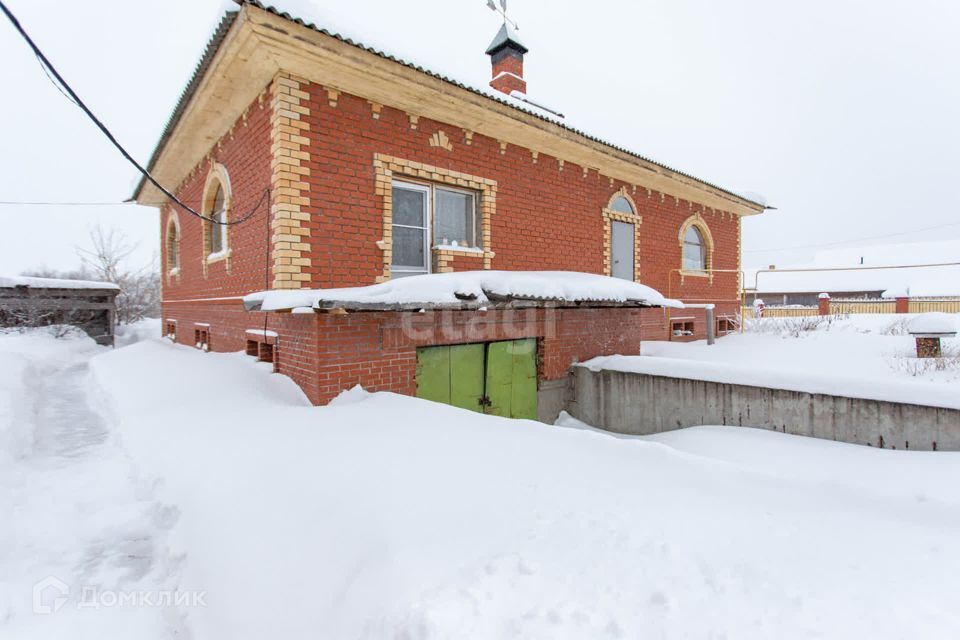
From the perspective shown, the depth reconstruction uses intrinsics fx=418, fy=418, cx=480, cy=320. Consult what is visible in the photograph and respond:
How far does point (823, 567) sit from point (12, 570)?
435 centimetres

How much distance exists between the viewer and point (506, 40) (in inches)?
403

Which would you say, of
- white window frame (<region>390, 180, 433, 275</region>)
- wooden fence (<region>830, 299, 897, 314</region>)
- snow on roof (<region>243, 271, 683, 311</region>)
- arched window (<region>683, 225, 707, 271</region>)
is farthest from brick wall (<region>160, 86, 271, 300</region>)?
wooden fence (<region>830, 299, 897, 314</region>)

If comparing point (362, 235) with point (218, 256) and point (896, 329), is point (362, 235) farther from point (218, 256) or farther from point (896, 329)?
point (896, 329)

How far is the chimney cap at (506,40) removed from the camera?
10.2 meters

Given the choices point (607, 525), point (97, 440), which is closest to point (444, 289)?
point (607, 525)

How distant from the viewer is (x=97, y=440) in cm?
475

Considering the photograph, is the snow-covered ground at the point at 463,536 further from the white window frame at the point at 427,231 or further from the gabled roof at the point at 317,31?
the gabled roof at the point at 317,31

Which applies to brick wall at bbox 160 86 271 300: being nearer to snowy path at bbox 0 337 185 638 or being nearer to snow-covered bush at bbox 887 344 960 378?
snowy path at bbox 0 337 185 638

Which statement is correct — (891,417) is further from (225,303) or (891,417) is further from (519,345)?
(225,303)

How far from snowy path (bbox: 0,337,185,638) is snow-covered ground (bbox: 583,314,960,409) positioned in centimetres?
595

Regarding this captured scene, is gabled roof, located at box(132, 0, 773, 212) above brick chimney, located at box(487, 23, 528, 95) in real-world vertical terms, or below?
below

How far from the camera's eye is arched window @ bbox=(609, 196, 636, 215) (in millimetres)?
8973

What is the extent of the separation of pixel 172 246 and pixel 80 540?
989 centimetres

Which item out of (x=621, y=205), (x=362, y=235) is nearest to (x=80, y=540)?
(x=362, y=235)
